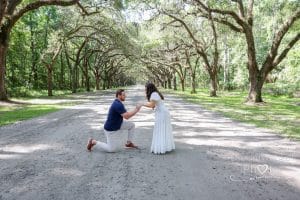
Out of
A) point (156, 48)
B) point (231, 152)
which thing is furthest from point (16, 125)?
point (156, 48)

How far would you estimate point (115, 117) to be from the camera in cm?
854

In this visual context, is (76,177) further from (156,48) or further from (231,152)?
(156,48)

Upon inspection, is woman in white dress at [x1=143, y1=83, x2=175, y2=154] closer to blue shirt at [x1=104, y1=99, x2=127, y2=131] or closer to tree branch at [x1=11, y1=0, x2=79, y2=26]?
blue shirt at [x1=104, y1=99, x2=127, y2=131]

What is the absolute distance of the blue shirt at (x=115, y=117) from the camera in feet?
27.6

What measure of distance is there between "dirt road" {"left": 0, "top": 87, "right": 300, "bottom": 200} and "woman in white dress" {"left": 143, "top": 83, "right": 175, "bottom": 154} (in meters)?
0.23

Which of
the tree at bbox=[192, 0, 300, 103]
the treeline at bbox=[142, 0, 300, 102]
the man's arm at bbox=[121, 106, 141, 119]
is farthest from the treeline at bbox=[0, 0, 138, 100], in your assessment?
the man's arm at bbox=[121, 106, 141, 119]

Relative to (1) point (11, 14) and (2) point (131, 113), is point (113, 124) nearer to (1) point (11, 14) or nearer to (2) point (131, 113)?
(2) point (131, 113)

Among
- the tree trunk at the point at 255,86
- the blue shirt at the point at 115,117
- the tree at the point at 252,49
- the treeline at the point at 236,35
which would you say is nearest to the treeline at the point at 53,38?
the treeline at the point at 236,35

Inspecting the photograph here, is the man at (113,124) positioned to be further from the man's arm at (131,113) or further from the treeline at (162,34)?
the treeline at (162,34)

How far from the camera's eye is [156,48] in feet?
189

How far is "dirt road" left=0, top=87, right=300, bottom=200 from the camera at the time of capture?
5.39m

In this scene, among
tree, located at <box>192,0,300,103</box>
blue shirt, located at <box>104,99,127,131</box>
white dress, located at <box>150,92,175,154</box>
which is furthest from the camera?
tree, located at <box>192,0,300,103</box>

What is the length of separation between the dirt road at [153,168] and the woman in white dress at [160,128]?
230mm

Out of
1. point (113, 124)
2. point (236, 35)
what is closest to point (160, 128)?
point (113, 124)
